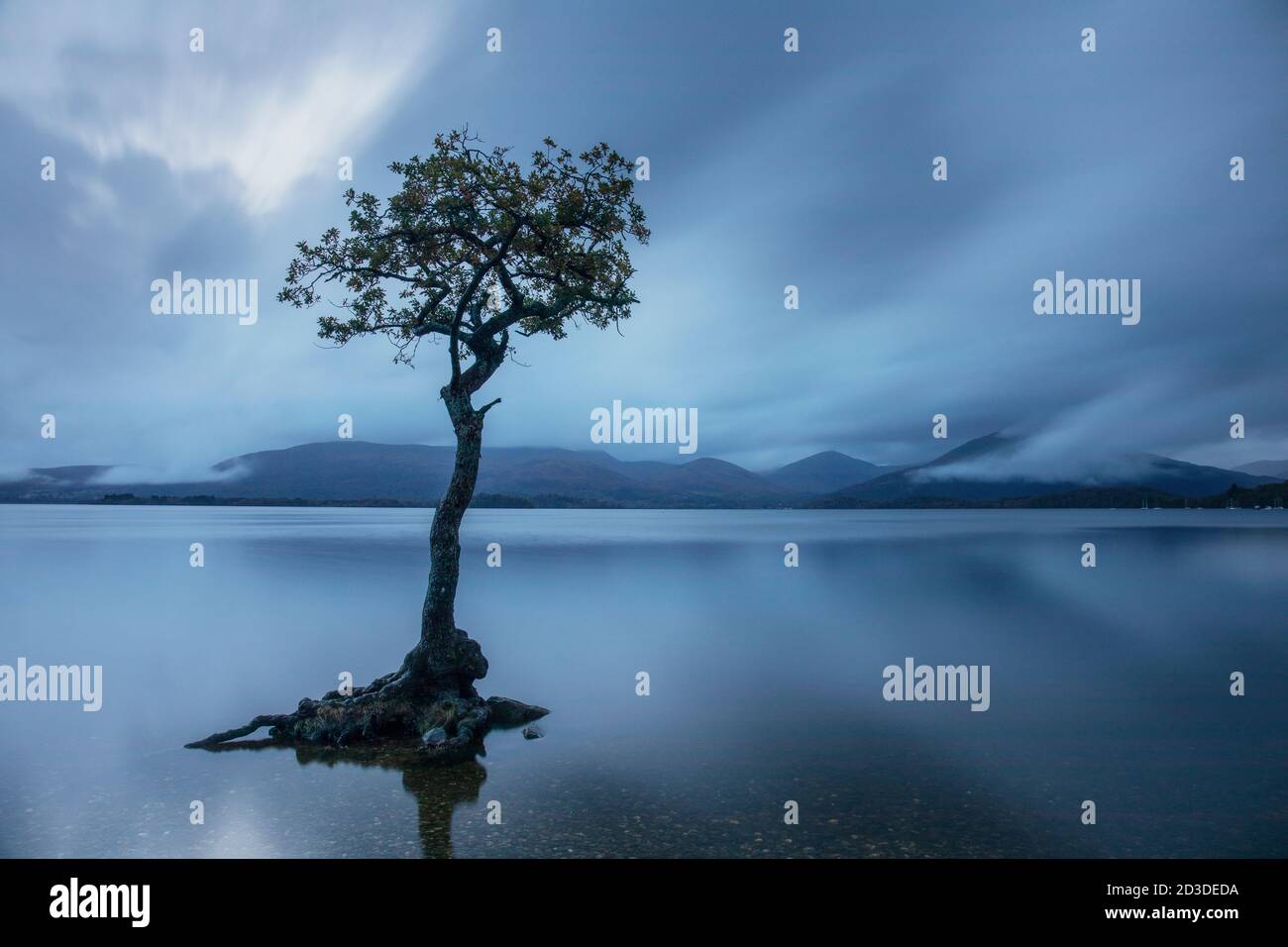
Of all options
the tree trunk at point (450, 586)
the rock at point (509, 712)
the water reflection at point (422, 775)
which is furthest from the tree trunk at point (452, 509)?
the water reflection at point (422, 775)

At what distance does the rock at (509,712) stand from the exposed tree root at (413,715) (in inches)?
1.4

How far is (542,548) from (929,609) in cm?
5710

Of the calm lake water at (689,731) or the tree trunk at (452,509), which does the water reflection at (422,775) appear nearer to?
the calm lake water at (689,731)

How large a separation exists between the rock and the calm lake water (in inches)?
19.5

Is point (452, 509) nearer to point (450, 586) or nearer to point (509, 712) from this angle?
point (450, 586)

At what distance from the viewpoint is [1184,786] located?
1302 centimetres

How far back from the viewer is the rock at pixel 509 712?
17172mm

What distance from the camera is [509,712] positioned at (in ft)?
57.3

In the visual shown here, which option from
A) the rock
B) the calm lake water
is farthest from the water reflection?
the rock

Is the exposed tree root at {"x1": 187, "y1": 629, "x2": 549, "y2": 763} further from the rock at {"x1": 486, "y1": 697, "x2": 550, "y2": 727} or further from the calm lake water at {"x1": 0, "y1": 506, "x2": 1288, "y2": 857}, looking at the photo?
the calm lake water at {"x1": 0, "y1": 506, "x2": 1288, "y2": 857}

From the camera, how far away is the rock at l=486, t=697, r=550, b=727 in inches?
676

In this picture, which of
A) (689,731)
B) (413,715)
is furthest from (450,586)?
(689,731)
